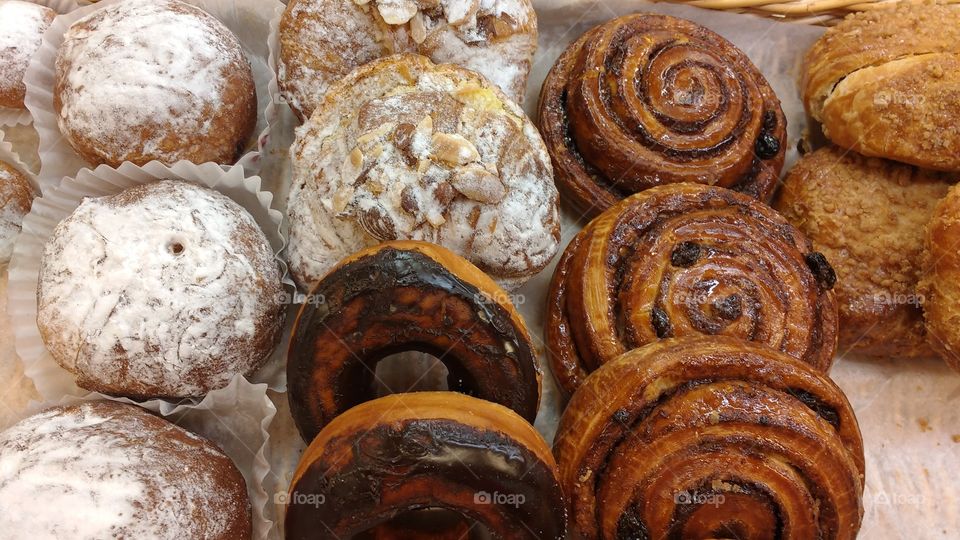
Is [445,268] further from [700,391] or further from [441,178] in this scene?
[700,391]

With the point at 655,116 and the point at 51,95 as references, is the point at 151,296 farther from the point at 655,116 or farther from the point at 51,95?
the point at 655,116

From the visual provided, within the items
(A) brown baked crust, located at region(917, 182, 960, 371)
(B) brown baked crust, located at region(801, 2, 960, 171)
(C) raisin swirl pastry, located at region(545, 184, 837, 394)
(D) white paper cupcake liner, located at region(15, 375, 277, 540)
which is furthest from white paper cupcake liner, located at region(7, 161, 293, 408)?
(A) brown baked crust, located at region(917, 182, 960, 371)

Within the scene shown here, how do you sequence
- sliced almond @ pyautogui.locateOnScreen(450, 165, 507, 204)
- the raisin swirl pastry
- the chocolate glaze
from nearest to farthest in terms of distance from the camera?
1. the chocolate glaze
2. sliced almond @ pyautogui.locateOnScreen(450, 165, 507, 204)
3. the raisin swirl pastry

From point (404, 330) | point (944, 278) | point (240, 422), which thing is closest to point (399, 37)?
point (404, 330)

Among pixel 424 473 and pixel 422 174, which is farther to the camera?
pixel 422 174

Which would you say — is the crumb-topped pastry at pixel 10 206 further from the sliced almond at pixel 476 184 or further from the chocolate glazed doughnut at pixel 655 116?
the chocolate glazed doughnut at pixel 655 116

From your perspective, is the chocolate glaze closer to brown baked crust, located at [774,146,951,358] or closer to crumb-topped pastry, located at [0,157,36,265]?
brown baked crust, located at [774,146,951,358]
